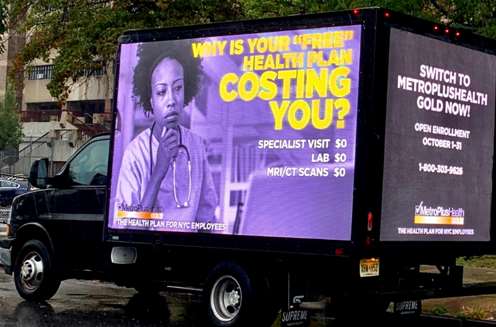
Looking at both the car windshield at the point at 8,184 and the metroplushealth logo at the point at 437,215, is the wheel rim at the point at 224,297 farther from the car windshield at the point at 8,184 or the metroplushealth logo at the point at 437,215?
the car windshield at the point at 8,184

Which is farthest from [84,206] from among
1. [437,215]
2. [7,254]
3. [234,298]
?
[437,215]

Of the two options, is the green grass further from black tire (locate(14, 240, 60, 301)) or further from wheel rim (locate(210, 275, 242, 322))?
black tire (locate(14, 240, 60, 301))

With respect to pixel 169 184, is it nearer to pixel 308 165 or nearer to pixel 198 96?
pixel 198 96

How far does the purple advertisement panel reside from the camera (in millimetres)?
8320

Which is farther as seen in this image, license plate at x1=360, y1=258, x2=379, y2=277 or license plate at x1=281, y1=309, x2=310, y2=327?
license plate at x1=281, y1=309, x2=310, y2=327

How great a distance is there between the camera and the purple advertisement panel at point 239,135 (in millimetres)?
8320

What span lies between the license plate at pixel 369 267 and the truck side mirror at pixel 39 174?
15.3ft

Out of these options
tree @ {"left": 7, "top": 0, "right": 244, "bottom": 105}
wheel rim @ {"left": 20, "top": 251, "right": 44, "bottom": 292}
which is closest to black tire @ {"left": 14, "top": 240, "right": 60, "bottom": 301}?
wheel rim @ {"left": 20, "top": 251, "right": 44, "bottom": 292}

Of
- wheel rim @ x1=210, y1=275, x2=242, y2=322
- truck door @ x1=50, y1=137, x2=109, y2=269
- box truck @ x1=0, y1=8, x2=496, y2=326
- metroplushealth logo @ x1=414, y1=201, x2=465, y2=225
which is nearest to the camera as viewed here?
box truck @ x1=0, y1=8, x2=496, y2=326

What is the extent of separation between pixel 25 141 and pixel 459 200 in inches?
2237

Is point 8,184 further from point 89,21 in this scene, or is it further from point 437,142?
point 437,142

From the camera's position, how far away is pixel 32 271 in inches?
448

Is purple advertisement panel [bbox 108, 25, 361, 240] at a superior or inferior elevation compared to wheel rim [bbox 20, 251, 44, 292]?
superior

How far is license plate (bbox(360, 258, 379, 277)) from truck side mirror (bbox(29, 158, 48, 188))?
4.68 meters
